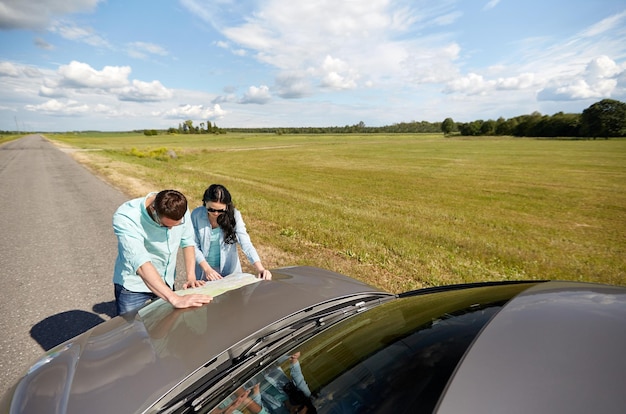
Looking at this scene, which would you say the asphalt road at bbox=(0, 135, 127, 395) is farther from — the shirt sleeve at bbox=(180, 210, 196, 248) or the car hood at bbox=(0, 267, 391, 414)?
the shirt sleeve at bbox=(180, 210, 196, 248)

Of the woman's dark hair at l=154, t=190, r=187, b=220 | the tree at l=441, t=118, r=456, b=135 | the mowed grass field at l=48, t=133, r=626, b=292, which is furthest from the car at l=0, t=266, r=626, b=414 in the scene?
the tree at l=441, t=118, r=456, b=135

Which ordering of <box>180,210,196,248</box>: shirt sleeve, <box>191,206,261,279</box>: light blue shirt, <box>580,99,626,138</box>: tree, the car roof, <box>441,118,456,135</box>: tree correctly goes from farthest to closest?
1. <box>441,118,456,135</box>: tree
2. <box>580,99,626,138</box>: tree
3. <box>191,206,261,279</box>: light blue shirt
4. <box>180,210,196,248</box>: shirt sleeve
5. the car roof

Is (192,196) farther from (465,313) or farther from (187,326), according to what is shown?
(465,313)

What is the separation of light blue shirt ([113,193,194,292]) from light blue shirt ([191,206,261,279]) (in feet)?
1.04

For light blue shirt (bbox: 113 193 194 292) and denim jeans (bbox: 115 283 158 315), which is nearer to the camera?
light blue shirt (bbox: 113 193 194 292)

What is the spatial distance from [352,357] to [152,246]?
77.2 inches

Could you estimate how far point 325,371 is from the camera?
135 centimetres

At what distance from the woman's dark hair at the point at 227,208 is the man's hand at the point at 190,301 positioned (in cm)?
118

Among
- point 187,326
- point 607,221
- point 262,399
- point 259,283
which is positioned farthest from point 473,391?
point 607,221

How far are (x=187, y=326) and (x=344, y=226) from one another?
21.2ft

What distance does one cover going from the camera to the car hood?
1329 mm

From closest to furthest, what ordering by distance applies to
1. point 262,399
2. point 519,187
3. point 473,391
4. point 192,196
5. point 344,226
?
point 473,391 < point 262,399 < point 344,226 < point 192,196 < point 519,187

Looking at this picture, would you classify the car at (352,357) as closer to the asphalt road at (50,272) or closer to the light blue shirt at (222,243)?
the asphalt road at (50,272)

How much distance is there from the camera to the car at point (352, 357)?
93 cm
